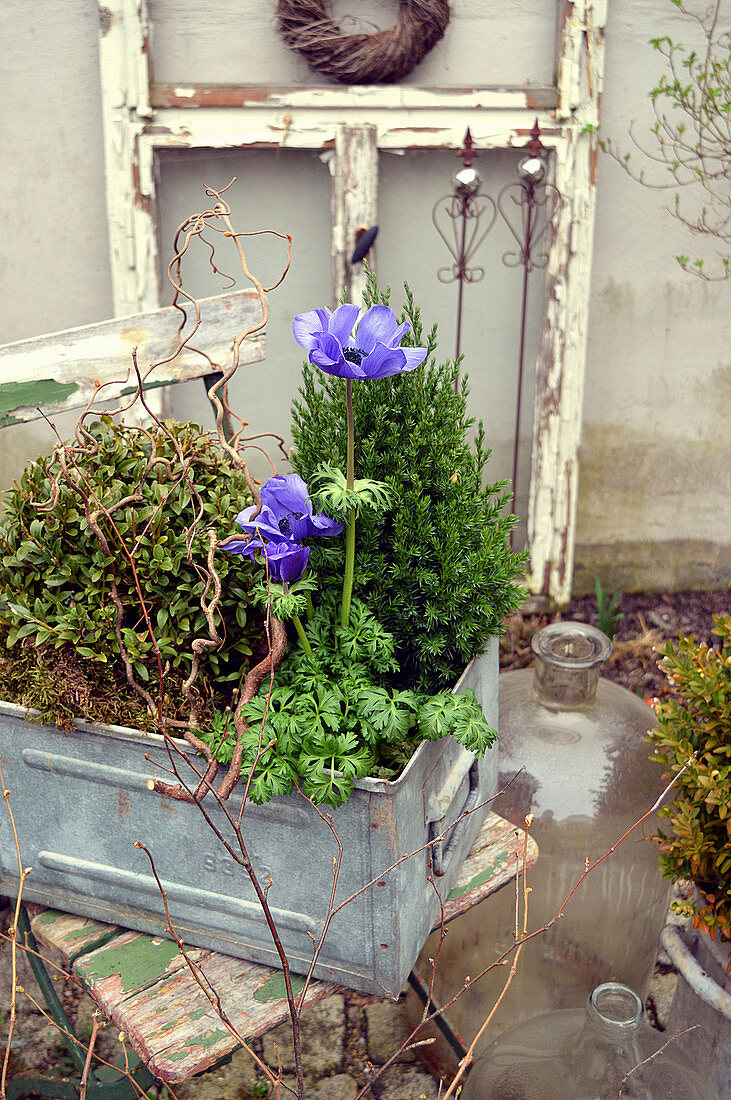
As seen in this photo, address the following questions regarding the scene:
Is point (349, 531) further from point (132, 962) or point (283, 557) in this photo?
point (132, 962)

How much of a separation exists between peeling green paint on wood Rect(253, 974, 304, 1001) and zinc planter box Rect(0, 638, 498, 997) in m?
0.03

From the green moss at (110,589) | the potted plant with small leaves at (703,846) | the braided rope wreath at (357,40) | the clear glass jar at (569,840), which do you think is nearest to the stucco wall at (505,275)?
the braided rope wreath at (357,40)

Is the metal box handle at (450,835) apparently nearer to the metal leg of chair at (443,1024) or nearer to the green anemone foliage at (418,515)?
the green anemone foliage at (418,515)

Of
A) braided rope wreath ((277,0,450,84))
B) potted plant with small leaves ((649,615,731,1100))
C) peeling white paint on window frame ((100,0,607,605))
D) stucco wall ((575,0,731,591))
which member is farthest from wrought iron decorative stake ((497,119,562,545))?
potted plant with small leaves ((649,615,731,1100))

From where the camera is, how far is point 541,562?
371cm

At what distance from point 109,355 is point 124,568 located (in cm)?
57

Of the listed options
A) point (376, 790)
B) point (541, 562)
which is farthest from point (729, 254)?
point (376, 790)

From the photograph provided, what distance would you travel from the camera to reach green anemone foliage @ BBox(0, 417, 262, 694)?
4.24ft

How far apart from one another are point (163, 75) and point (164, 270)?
0.66 m

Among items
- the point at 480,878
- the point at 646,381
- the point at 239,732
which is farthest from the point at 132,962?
the point at 646,381

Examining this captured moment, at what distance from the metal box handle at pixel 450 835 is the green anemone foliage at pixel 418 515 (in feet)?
0.66

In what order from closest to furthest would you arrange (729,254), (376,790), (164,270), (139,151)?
(376,790) → (139,151) → (164,270) → (729,254)

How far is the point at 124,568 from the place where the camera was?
130 centimetres

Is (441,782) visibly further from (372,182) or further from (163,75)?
(163,75)
